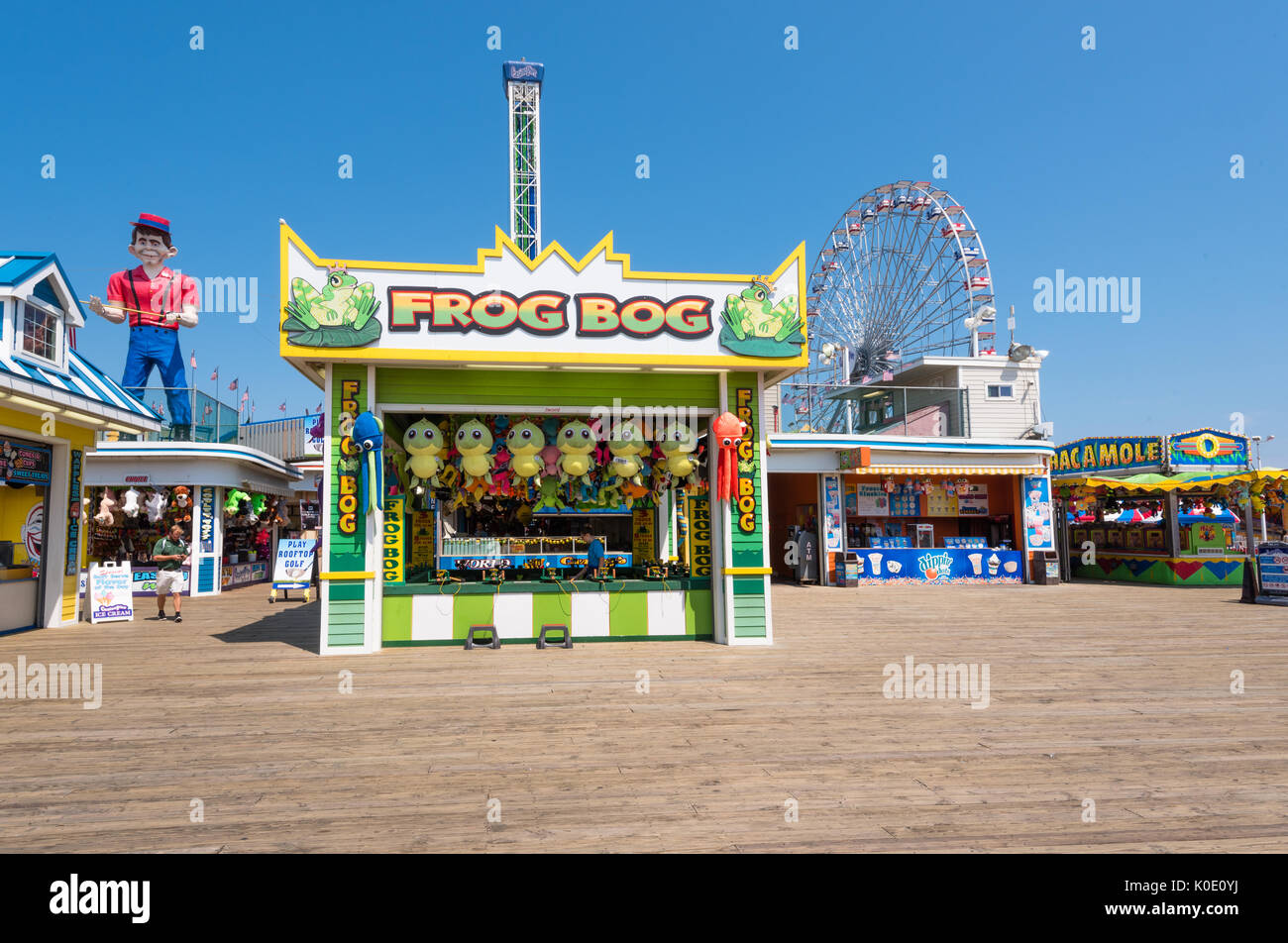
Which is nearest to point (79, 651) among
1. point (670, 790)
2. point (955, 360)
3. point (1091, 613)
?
point (670, 790)

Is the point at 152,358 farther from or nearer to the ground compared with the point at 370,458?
farther from the ground

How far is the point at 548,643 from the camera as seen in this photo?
400 inches

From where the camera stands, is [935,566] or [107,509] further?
[935,566]

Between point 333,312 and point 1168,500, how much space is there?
20.8 meters

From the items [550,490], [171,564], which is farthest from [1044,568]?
[171,564]

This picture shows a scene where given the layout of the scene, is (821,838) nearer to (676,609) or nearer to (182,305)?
(676,609)

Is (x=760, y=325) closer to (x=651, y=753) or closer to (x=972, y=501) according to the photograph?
(x=651, y=753)

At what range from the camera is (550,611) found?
1034 centimetres

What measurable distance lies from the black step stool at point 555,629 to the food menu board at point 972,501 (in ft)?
50.0

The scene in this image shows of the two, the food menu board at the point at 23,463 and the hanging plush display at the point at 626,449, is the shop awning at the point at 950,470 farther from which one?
the food menu board at the point at 23,463

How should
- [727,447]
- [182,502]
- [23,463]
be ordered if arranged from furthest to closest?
[182,502]
[23,463]
[727,447]

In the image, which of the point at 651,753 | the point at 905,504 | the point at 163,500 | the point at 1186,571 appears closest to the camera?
the point at 651,753
